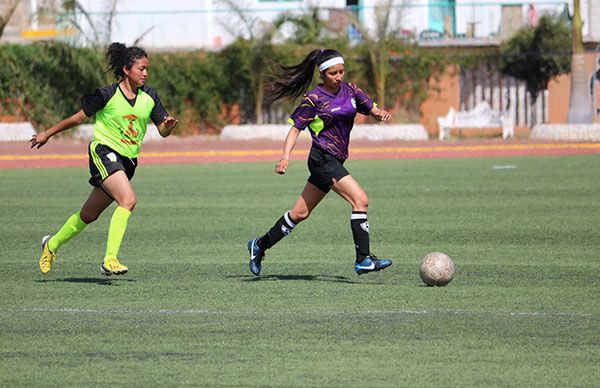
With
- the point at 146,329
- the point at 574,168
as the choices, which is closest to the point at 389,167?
the point at 574,168

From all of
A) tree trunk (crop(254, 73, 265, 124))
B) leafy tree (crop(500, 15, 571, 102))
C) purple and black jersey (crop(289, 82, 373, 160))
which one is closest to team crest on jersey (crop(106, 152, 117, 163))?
purple and black jersey (crop(289, 82, 373, 160))

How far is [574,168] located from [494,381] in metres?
17.5

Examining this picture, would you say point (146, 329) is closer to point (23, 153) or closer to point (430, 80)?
point (23, 153)

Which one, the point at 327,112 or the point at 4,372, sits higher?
the point at 327,112

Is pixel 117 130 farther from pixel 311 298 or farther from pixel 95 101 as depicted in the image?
pixel 311 298

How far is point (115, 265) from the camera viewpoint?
11.5 metres

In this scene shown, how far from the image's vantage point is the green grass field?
8.23 metres

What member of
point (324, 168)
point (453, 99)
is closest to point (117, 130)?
point (324, 168)

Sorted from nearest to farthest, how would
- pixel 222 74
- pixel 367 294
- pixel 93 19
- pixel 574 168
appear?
pixel 367 294 → pixel 574 168 → pixel 222 74 → pixel 93 19

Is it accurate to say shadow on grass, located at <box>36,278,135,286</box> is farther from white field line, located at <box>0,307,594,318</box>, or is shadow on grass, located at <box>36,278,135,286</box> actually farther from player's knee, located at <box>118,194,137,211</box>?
white field line, located at <box>0,307,594,318</box>

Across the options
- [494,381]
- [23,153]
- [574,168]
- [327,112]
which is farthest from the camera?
[23,153]

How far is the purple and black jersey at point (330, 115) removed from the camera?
11938mm

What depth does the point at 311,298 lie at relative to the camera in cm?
1089

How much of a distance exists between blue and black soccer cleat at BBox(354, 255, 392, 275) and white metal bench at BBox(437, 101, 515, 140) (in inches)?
967
